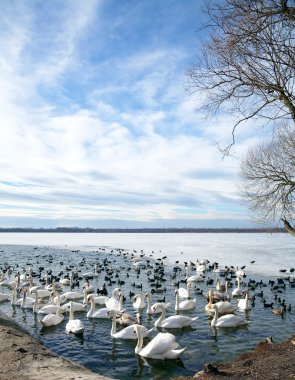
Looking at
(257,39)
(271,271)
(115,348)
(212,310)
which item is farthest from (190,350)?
(271,271)

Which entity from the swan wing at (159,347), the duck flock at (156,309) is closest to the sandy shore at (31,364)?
the swan wing at (159,347)

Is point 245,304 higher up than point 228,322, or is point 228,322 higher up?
point 245,304

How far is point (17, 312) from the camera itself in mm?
17984

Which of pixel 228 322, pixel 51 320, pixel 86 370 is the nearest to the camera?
pixel 86 370

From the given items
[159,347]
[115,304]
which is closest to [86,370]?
[159,347]

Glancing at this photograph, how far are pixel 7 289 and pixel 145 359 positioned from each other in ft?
50.7

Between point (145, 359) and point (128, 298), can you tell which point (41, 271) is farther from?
point (145, 359)

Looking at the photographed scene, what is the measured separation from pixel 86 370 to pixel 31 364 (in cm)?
127

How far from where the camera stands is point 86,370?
990 centimetres

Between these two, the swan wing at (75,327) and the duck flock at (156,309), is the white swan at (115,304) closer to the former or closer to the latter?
the duck flock at (156,309)

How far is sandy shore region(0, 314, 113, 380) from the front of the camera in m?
8.76

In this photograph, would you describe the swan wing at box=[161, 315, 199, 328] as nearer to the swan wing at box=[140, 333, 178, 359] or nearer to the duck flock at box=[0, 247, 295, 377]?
the duck flock at box=[0, 247, 295, 377]

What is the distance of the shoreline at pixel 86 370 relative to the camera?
8.07 meters

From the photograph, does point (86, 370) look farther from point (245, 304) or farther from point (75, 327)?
point (245, 304)
